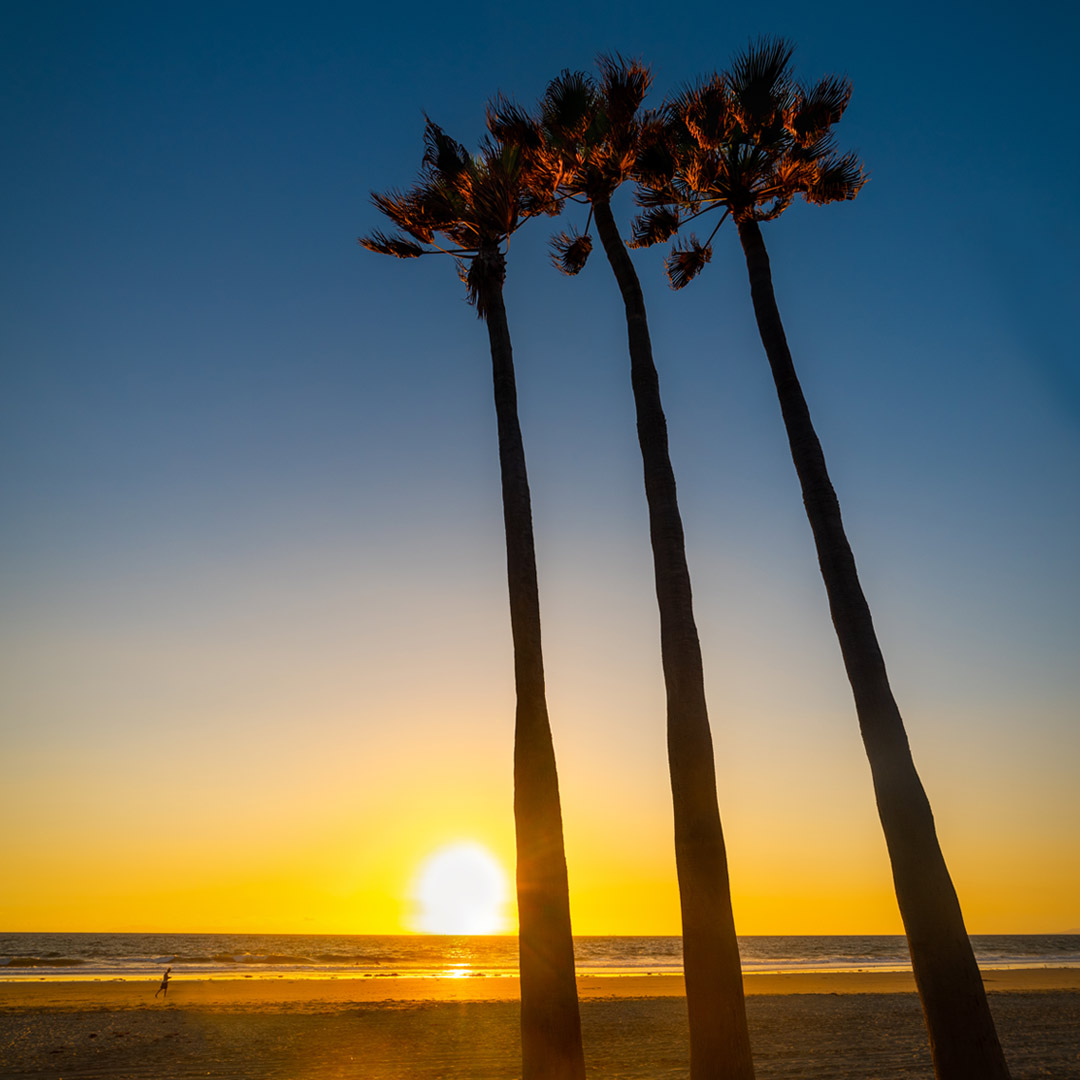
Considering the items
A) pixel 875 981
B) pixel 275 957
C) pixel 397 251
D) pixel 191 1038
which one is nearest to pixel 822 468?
pixel 397 251

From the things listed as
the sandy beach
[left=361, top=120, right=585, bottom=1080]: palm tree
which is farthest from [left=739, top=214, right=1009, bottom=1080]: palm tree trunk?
the sandy beach

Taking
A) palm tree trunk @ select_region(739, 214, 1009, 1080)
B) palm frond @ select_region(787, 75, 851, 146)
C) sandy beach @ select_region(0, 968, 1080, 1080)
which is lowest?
sandy beach @ select_region(0, 968, 1080, 1080)

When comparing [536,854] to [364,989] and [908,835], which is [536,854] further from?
[364,989]

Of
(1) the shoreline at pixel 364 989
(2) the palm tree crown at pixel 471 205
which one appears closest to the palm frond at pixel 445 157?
(2) the palm tree crown at pixel 471 205

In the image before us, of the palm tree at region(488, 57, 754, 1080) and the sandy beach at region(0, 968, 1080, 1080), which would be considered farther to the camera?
the sandy beach at region(0, 968, 1080, 1080)

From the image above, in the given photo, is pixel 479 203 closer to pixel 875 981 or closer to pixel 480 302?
pixel 480 302

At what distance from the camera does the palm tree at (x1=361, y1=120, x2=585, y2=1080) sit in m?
8.09

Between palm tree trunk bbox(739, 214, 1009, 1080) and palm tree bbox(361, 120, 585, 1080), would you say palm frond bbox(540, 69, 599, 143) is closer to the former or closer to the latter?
palm tree bbox(361, 120, 585, 1080)

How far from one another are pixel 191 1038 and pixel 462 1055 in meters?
6.39

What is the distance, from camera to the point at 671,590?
30.3 feet

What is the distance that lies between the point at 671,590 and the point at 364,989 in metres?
27.2

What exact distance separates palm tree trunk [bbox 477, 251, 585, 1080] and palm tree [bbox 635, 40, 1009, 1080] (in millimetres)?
3417

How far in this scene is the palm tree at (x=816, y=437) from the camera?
702 centimetres

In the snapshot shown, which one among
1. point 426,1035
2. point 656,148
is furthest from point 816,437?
point 426,1035
